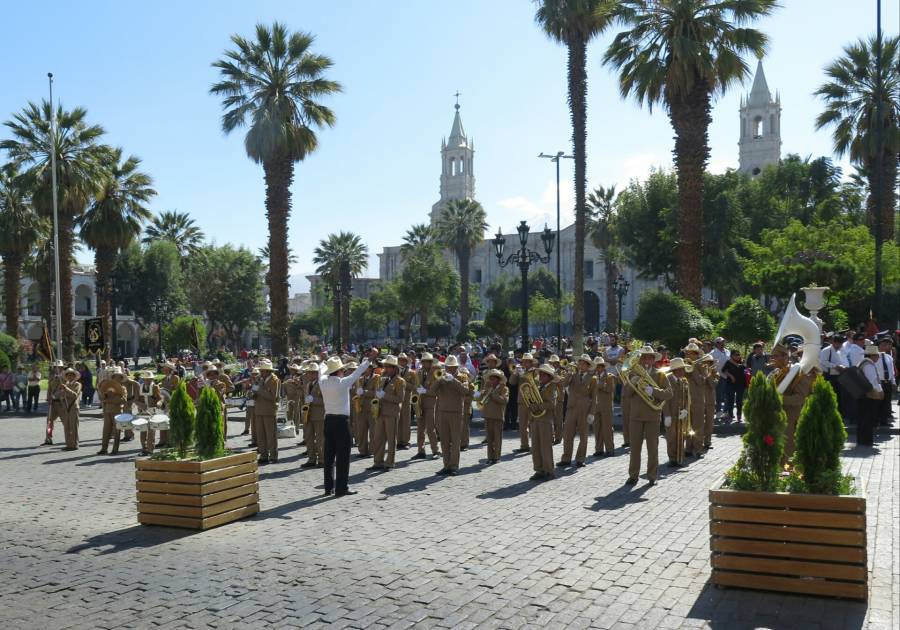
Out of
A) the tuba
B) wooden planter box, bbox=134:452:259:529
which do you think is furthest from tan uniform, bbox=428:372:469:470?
the tuba

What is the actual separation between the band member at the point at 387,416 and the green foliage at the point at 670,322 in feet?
37.5

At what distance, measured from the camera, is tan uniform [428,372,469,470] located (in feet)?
40.2

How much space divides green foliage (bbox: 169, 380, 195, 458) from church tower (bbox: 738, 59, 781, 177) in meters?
87.9

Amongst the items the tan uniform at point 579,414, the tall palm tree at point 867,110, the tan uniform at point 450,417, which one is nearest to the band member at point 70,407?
the tan uniform at point 450,417

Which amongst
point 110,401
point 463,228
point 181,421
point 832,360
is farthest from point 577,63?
point 463,228

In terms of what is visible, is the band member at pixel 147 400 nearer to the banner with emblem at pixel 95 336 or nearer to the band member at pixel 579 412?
the band member at pixel 579 412

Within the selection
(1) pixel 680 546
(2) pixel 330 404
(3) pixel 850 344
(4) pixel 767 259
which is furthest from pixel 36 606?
(4) pixel 767 259

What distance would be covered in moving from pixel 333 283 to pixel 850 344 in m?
51.3

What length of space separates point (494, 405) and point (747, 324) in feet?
42.5

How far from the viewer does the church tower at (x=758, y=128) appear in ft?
289

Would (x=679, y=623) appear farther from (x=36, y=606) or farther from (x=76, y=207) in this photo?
(x=76, y=207)

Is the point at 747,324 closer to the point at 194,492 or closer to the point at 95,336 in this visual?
the point at 194,492

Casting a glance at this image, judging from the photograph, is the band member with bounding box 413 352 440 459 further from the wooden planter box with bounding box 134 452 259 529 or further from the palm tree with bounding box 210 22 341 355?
the palm tree with bounding box 210 22 341 355

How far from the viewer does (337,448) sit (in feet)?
34.8
